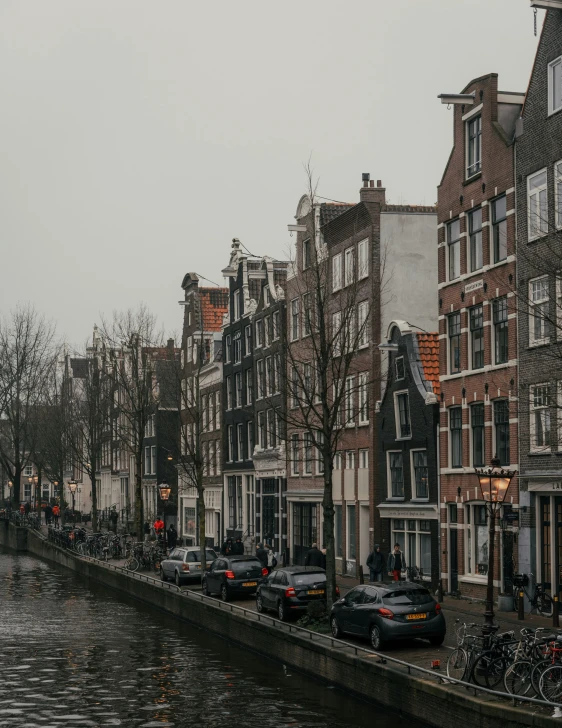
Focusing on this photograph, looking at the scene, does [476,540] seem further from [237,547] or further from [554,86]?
[237,547]

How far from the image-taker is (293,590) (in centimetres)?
3388

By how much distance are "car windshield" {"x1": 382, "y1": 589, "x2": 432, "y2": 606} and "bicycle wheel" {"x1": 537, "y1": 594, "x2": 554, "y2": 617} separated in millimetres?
7399

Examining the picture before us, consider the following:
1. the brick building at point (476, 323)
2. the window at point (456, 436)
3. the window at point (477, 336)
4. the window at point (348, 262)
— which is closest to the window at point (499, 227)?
the brick building at point (476, 323)

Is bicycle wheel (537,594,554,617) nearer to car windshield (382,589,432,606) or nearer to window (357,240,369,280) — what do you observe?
car windshield (382,589,432,606)

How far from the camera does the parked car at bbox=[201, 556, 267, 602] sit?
40.6 metres

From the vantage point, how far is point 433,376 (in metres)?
43.8

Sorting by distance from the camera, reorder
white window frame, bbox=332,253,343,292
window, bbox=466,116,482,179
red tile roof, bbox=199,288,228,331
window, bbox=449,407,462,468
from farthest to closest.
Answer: red tile roof, bbox=199,288,228,331
white window frame, bbox=332,253,343,292
window, bbox=449,407,462,468
window, bbox=466,116,482,179

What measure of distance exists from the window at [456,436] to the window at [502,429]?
8.76ft

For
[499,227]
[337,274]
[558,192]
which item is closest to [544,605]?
[499,227]

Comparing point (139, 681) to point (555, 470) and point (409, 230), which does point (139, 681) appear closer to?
point (555, 470)

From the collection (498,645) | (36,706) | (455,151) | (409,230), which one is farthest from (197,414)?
(498,645)

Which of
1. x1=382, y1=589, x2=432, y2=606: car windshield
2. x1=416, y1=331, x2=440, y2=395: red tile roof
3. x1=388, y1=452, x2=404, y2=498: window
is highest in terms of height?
x1=416, y1=331, x2=440, y2=395: red tile roof

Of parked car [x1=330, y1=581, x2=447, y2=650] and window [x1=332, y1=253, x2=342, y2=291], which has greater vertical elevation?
window [x1=332, y1=253, x2=342, y2=291]

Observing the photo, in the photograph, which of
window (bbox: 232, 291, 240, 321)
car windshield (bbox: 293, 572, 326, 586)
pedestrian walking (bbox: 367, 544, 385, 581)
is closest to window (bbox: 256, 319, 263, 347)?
window (bbox: 232, 291, 240, 321)
